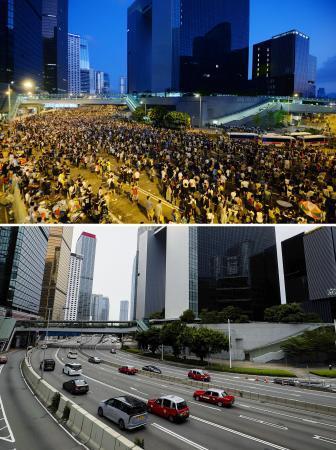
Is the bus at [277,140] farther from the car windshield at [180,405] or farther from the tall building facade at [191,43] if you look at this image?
the car windshield at [180,405]

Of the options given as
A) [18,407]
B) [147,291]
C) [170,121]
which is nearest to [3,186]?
[170,121]

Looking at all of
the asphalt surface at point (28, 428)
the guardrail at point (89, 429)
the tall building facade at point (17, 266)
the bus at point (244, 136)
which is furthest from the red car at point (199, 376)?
the tall building facade at point (17, 266)

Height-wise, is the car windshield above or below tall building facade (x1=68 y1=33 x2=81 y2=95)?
below

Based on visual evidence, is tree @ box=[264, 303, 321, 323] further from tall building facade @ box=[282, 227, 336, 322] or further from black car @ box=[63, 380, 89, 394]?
black car @ box=[63, 380, 89, 394]

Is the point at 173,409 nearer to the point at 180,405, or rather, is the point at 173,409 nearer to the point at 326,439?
the point at 180,405

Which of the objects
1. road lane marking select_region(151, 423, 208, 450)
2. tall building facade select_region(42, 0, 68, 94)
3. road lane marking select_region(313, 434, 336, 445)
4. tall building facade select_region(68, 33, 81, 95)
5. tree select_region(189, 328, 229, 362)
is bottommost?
road lane marking select_region(151, 423, 208, 450)

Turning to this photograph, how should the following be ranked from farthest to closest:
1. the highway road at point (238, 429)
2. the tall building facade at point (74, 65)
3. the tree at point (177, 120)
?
the tree at point (177, 120) → the tall building facade at point (74, 65) → the highway road at point (238, 429)

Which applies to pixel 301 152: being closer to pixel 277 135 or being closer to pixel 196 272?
pixel 277 135

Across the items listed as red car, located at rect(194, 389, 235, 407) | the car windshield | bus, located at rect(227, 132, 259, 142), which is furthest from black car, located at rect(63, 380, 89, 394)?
bus, located at rect(227, 132, 259, 142)
